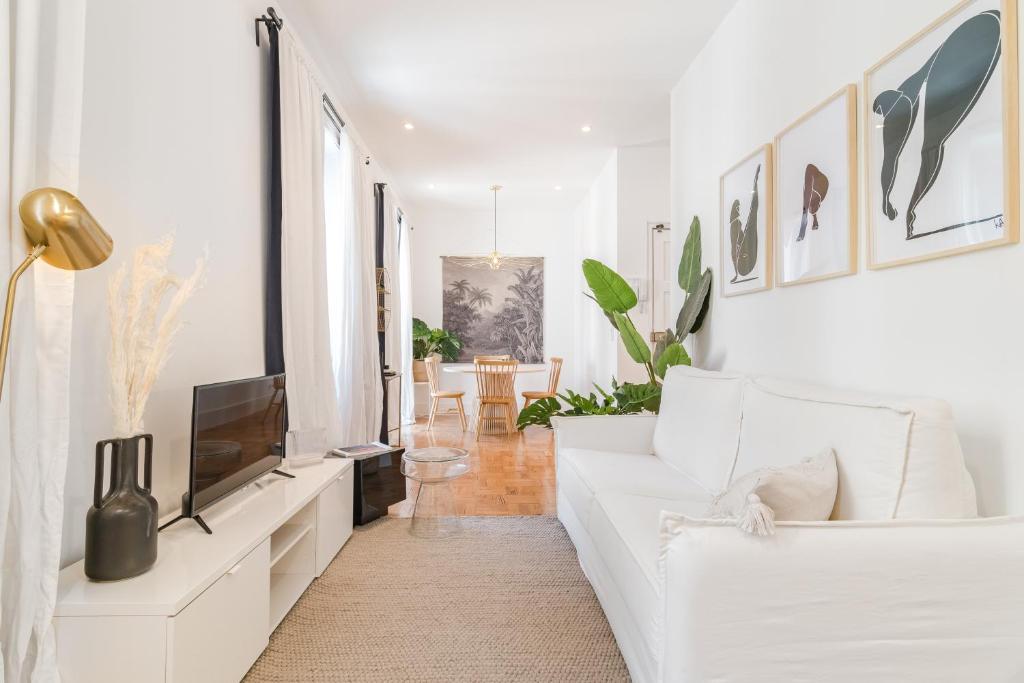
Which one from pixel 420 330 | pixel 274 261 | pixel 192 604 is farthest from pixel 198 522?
pixel 420 330

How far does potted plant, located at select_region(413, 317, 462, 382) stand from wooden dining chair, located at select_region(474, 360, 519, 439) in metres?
1.74

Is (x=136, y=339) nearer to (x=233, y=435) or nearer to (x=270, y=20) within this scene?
(x=233, y=435)

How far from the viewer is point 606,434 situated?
3.10 m

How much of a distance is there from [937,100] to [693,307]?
1894 millimetres

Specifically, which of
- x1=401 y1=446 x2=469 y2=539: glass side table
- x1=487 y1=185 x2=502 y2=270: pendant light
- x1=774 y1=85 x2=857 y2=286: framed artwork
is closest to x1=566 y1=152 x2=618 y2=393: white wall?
x1=487 y1=185 x2=502 y2=270: pendant light

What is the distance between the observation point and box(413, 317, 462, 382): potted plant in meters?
7.61

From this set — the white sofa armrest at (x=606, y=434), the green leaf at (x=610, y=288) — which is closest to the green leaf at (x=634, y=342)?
the green leaf at (x=610, y=288)

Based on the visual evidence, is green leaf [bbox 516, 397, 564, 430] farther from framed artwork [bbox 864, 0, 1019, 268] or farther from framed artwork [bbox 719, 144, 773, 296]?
framed artwork [bbox 864, 0, 1019, 268]

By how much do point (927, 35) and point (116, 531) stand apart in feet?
9.19

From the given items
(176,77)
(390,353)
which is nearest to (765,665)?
(176,77)

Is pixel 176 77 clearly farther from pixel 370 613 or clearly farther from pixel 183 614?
pixel 370 613

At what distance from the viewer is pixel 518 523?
325cm

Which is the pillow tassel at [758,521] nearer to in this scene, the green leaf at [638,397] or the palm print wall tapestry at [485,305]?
the green leaf at [638,397]

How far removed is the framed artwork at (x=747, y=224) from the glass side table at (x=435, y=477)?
1873 mm
